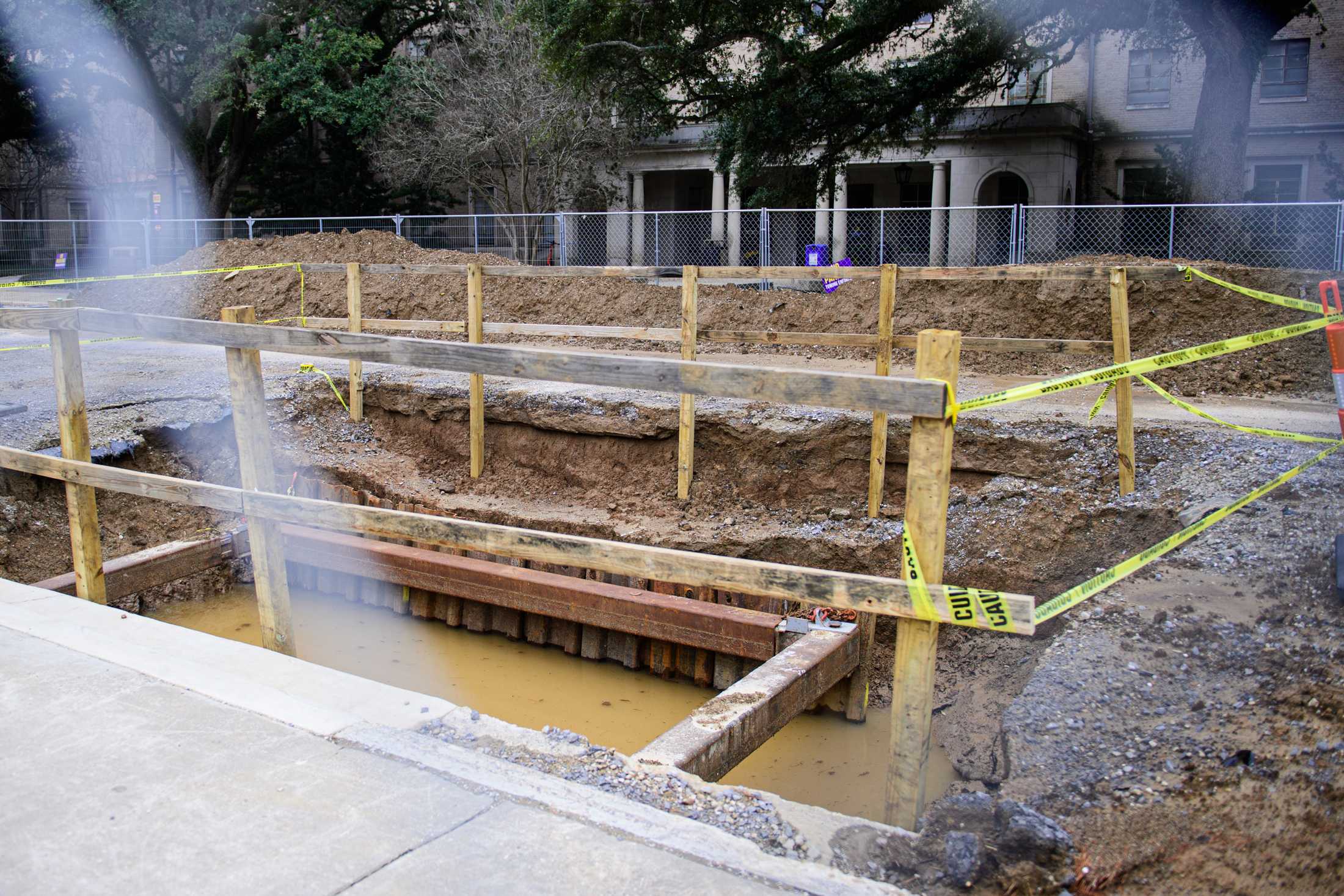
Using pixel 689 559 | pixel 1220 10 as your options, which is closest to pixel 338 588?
pixel 689 559

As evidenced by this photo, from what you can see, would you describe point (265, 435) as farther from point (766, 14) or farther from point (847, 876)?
point (766, 14)

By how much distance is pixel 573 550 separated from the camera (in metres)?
3.54

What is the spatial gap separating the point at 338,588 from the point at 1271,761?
7218 mm

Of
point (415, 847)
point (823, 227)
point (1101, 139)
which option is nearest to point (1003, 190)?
point (1101, 139)

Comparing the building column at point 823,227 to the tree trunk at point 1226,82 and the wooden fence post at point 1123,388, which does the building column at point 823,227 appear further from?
the wooden fence post at point 1123,388

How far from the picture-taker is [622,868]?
2533 millimetres

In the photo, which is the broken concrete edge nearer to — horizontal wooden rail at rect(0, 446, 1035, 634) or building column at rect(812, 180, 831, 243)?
horizontal wooden rail at rect(0, 446, 1035, 634)

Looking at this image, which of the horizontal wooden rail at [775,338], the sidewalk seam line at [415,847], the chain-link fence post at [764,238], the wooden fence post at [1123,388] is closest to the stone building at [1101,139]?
the chain-link fence post at [764,238]

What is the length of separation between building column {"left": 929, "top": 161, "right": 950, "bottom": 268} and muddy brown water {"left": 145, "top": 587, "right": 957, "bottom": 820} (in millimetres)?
10596

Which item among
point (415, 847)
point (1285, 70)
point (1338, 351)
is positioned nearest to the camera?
point (415, 847)

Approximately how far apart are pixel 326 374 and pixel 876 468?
646cm

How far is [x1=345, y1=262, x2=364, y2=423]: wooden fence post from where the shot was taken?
34.9 feet

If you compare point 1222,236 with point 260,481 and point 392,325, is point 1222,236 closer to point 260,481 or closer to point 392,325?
point 392,325

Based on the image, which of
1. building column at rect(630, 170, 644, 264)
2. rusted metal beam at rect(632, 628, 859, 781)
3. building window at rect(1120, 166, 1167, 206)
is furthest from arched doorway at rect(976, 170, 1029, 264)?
rusted metal beam at rect(632, 628, 859, 781)
